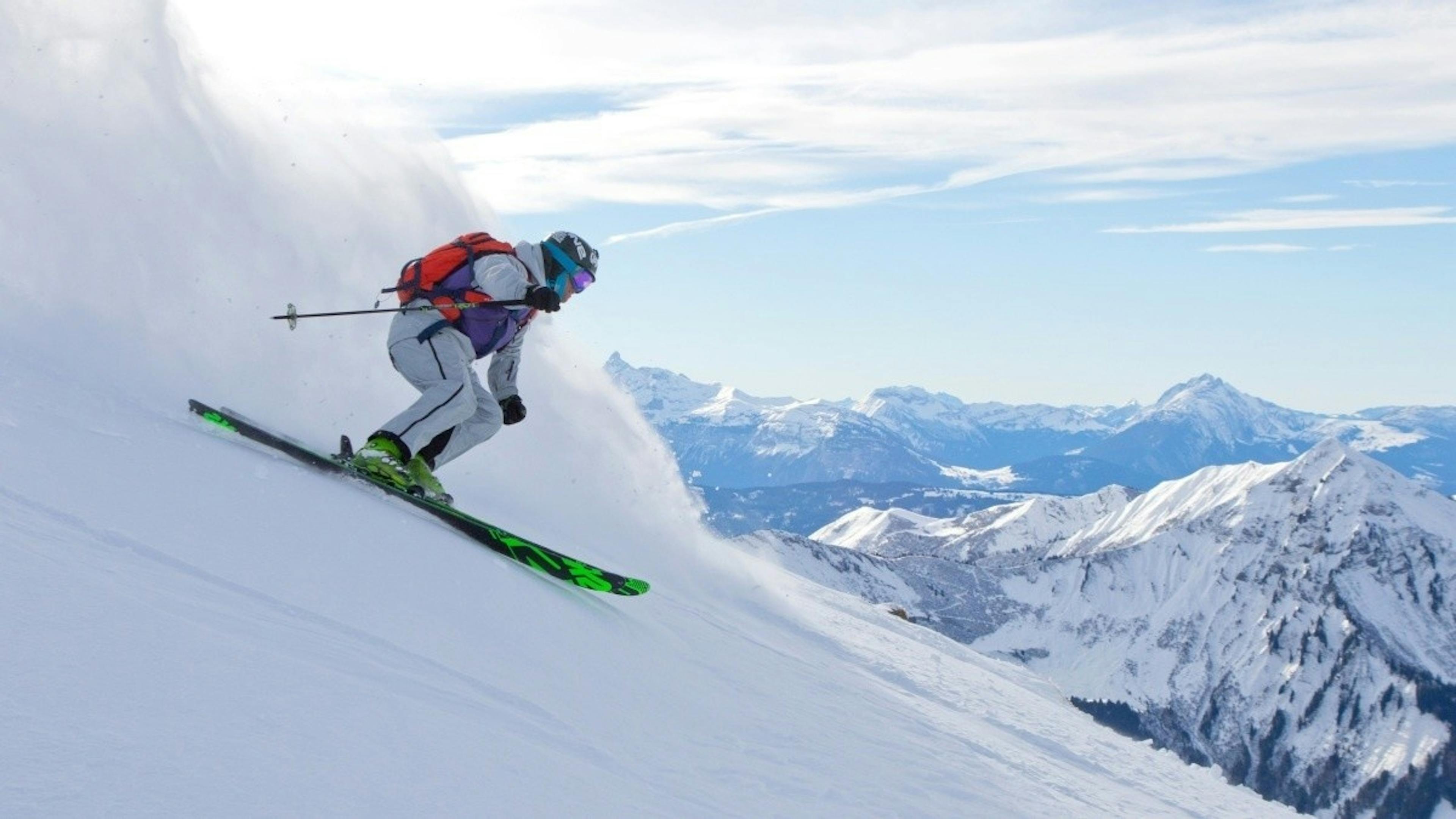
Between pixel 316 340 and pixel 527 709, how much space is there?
9.07m

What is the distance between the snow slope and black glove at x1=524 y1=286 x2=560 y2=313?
81.2 inches

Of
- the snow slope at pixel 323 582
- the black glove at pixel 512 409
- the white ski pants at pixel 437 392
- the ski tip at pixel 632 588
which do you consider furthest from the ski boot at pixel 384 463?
the ski tip at pixel 632 588

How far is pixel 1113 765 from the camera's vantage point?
12852 mm

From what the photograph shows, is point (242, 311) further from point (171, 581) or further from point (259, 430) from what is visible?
point (171, 581)

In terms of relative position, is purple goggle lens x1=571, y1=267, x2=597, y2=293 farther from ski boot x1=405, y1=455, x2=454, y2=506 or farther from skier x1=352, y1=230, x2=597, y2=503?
ski boot x1=405, y1=455, x2=454, y2=506

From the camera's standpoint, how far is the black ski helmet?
1084 cm

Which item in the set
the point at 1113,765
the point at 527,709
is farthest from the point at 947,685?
the point at 527,709

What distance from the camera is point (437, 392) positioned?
10141 mm

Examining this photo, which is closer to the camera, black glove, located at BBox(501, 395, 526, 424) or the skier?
the skier

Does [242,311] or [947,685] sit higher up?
[242,311]

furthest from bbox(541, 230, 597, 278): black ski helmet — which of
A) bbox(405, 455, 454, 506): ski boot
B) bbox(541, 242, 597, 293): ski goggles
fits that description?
bbox(405, 455, 454, 506): ski boot

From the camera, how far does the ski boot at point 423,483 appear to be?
32.5ft

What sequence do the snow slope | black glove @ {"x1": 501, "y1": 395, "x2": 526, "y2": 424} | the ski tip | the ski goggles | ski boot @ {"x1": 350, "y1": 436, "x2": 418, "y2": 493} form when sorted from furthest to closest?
black glove @ {"x1": 501, "y1": 395, "x2": 526, "y2": 424} → the ski goggles → ski boot @ {"x1": 350, "y1": 436, "x2": 418, "y2": 493} → the ski tip → the snow slope

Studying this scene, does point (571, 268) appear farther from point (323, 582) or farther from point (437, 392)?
point (323, 582)
